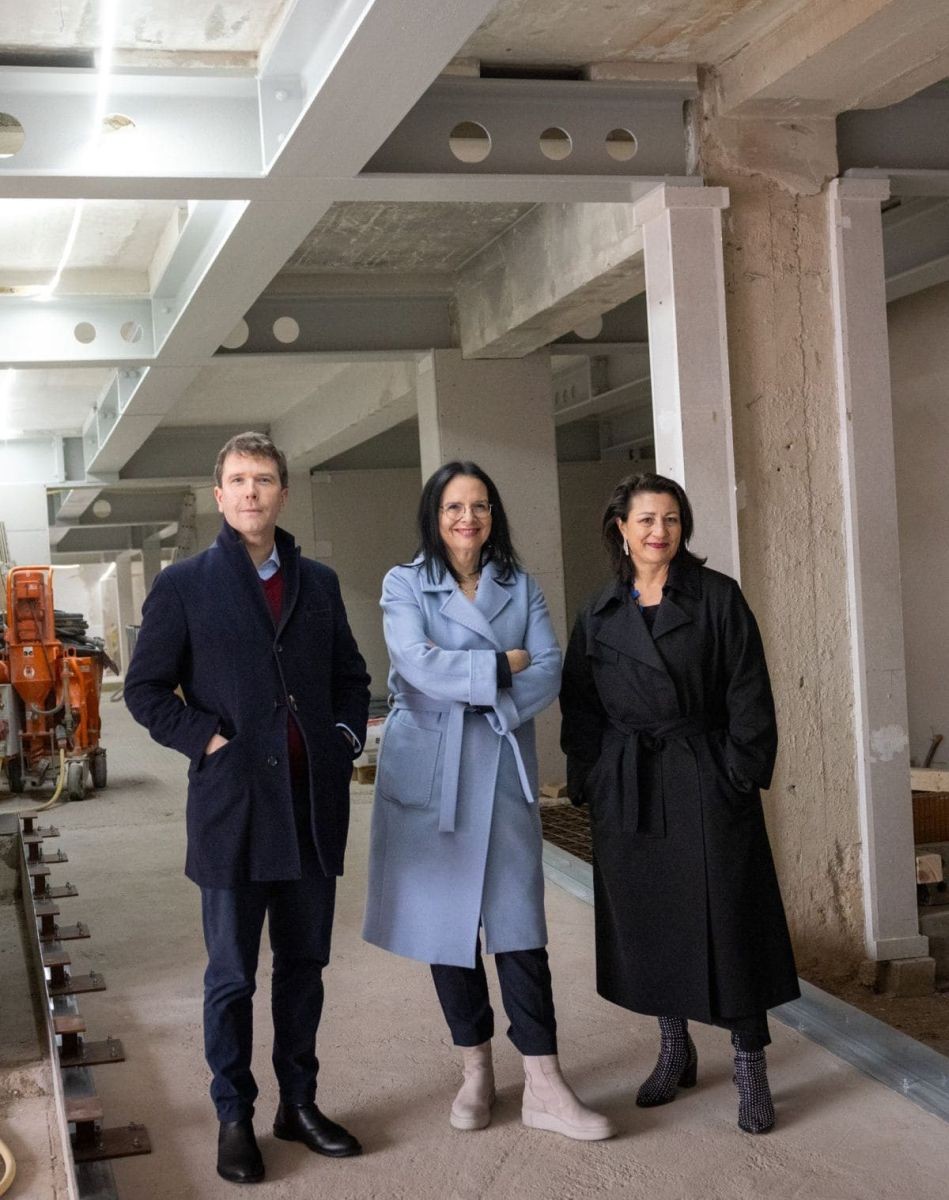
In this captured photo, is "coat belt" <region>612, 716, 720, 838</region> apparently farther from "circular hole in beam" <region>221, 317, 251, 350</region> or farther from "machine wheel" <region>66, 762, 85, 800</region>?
"machine wheel" <region>66, 762, 85, 800</region>

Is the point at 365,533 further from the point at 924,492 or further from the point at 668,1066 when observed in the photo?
the point at 668,1066

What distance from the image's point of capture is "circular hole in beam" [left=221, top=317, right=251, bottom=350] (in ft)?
25.7

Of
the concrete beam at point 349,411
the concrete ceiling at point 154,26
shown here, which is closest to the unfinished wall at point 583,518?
the concrete beam at point 349,411

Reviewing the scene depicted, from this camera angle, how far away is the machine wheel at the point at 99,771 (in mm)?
9469

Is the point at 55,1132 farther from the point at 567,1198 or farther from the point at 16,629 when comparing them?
the point at 16,629

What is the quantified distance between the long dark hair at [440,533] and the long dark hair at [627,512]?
9.7 inches

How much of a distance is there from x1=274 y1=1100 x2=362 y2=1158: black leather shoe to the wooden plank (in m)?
5.82

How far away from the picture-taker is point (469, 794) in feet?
9.93

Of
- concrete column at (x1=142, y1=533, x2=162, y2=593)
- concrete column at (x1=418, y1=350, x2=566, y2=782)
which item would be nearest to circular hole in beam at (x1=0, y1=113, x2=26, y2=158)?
concrete column at (x1=418, y1=350, x2=566, y2=782)

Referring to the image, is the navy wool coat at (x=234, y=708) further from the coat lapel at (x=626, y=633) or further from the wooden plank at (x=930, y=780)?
the wooden plank at (x=930, y=780)

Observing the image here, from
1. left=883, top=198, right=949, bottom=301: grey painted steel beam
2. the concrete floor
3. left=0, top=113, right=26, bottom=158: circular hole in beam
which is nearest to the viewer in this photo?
the concrete floor

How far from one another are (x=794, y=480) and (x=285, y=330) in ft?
13.2

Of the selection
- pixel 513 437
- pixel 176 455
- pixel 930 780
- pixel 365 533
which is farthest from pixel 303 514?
pixel 930 780

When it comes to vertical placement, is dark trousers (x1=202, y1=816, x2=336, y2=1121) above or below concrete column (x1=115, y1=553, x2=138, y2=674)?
below
